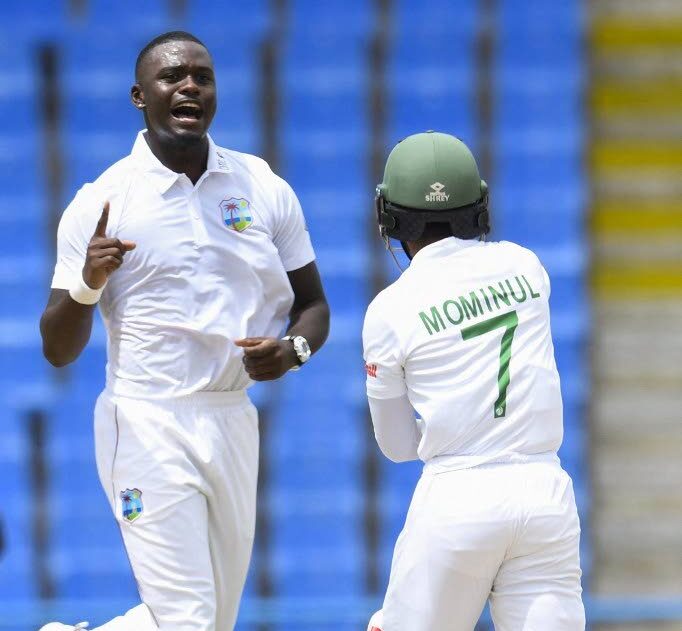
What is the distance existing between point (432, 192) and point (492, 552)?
0.79 meters

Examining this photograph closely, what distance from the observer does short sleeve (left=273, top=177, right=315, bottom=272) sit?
4.25 m

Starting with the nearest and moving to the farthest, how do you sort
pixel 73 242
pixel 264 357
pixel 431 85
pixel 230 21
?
pixel 264 357
pixel 73 242
pixel 431 85
pixel 230 21

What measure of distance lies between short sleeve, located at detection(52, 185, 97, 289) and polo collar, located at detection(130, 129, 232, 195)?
6.6 inches

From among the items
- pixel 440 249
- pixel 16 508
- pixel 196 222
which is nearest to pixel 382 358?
pixel 440 249

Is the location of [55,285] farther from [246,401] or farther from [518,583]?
[518,583]

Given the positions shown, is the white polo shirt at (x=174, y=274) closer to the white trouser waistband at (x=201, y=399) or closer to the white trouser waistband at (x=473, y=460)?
the white trouser waistband at (x=201, y=399)

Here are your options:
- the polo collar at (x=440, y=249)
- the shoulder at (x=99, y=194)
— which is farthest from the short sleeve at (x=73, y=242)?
the polo collar at (x=440, y=249)

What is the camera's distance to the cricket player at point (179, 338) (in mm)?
3973

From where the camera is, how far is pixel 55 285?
4.00 metres

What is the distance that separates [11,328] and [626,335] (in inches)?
116

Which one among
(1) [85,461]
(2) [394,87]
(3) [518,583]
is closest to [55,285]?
(3) [518,583]

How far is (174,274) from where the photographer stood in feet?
13.3

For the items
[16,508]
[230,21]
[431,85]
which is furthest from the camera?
[230,21]

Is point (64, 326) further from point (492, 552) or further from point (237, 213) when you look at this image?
point (492, 552)
